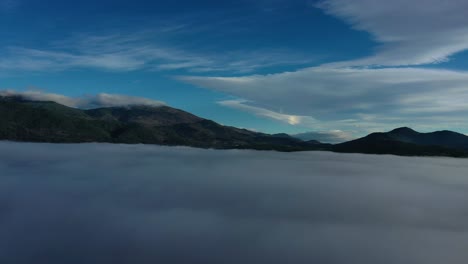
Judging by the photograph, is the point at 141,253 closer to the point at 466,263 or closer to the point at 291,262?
the point at 291,262

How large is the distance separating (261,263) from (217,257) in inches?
939

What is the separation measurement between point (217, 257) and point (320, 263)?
54.4 m

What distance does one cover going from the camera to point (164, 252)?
19950 centimetres

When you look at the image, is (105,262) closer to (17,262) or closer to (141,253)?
(141,253)

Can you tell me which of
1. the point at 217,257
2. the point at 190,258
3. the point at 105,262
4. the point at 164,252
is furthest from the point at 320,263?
the point at 105,262

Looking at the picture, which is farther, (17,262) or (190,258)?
(190,258)

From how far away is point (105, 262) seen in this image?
180625 millimetres

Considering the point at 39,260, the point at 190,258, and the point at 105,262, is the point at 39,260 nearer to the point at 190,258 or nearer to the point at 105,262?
the point at 105,262

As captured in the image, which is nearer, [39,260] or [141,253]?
[39,260]

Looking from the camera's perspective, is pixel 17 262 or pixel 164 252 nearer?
pixel 17 262

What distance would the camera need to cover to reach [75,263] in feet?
571

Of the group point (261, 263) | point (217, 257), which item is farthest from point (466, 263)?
point (217, 257)

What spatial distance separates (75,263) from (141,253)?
3364 centimetres

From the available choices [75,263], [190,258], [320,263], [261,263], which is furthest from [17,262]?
[320,263]
